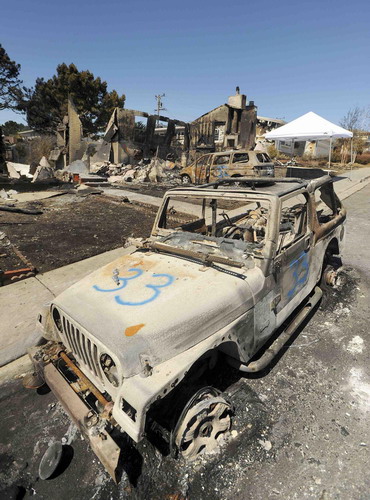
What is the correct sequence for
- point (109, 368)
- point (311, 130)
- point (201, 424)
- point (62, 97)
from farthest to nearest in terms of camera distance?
point (62, 97)
point (311, 130)
point (201, 424)
point (109, 368)

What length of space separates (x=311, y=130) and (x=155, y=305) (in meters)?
17.2

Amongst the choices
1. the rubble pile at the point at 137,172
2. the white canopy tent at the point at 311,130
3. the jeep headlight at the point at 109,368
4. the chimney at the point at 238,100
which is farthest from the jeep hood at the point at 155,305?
the chimney at the point at 238,100

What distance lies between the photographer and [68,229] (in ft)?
25.0

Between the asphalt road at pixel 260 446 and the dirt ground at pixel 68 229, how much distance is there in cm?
339

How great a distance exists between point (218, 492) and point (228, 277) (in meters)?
1.52

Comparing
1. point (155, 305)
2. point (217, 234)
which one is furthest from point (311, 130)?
point (155, 305)

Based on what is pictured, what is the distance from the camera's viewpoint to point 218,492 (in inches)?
76.1

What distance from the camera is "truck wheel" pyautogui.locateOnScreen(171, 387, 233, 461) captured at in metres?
1.96

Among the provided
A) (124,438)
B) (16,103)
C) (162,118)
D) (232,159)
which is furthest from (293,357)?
(16,103)

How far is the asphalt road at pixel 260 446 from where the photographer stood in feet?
6.40

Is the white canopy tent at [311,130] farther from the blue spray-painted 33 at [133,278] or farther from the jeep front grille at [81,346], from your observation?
the jeep front grille at [81,346]

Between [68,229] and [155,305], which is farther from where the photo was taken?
[68,229]

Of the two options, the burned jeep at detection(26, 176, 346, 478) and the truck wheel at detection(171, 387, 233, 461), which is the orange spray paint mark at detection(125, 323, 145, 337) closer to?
the burned jeep at detection(26, 176, 346, 478)

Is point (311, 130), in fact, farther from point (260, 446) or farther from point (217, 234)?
point (260, 446)
